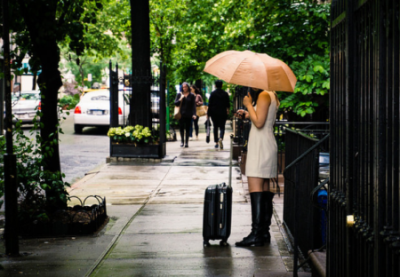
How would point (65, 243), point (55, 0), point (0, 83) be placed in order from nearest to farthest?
1. point (65, 243)
2. point (55, 0)
3. point (0, 83)

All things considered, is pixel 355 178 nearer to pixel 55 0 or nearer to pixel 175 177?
pixel 55 0

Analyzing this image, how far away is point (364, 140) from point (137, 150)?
1233 cm

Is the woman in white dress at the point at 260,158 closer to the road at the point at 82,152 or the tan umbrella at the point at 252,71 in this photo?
the tan umbrella at the point at 252,71

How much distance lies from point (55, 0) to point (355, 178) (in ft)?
18.1

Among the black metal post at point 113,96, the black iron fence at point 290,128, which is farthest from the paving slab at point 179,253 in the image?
the black metal post at point 113,96

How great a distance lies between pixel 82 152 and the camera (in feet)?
59.0

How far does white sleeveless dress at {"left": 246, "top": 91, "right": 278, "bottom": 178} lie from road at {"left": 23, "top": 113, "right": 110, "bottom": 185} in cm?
596

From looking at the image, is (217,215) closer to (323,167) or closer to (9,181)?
(323,167)

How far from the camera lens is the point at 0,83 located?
26.4 meters

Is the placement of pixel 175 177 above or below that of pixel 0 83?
below

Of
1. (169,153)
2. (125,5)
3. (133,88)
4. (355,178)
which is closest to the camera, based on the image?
(355,178)

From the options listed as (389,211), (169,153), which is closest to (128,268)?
(389,211)

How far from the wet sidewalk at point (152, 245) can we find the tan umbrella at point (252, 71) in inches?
68.2

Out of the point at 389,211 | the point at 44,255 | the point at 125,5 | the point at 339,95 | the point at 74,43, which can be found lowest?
the point at 44,255
